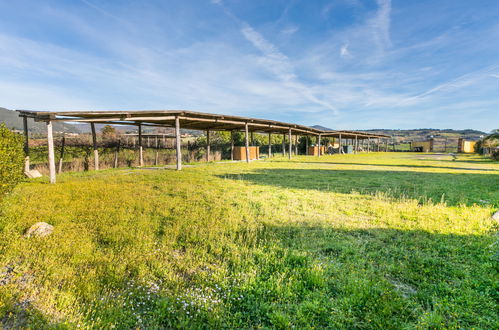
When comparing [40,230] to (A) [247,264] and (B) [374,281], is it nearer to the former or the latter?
(A) [247,264]

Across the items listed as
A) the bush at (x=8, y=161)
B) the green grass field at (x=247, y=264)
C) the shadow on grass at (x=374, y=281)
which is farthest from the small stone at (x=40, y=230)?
the shadow on grass at (x=374, y=281)

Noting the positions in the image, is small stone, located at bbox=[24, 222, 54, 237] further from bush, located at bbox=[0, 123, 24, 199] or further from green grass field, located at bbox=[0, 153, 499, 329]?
bush, located at bbox=[0, 123, 24, 199]

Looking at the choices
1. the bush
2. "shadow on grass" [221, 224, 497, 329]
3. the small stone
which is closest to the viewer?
"shadow on grass" [221, 224, 497, 329]

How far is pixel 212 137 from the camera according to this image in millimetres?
27766

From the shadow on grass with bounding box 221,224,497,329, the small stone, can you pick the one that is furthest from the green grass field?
the small stone

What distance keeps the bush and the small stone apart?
5.20 ft

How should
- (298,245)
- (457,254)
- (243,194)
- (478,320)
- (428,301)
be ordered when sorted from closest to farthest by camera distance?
(478,320) < (428,301) < (457,254) < (298,245) < (243,194)

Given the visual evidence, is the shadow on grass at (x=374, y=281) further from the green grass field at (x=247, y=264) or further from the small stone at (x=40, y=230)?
the small stone at (x=40, y=230)

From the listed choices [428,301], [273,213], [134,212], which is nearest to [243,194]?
[273,213]

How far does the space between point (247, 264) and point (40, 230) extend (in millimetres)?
3952

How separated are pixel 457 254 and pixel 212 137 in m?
25.8

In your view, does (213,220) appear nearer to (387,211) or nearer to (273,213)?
(273,213)

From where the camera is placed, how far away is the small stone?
13.8ft

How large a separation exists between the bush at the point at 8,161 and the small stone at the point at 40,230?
62.5 inches
